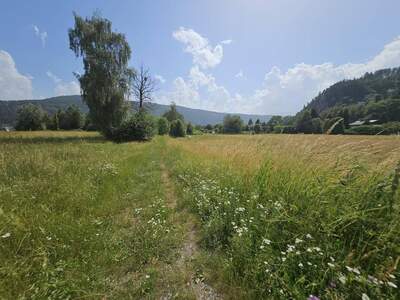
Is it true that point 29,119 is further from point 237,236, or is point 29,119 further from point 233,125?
point 237,236

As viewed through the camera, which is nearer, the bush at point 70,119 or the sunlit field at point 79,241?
the sunlit field at point 79,241

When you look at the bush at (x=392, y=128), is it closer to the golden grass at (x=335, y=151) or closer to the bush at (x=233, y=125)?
the golden grass at (x=335, y=151)

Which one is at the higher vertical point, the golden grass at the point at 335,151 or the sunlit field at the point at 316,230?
the golden grass at the point at 335,151

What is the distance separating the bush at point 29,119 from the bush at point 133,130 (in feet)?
175

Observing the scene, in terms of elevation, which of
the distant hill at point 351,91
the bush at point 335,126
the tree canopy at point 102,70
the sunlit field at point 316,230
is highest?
the distant hill at point 351,91

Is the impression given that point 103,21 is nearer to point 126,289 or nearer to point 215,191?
point 215,191

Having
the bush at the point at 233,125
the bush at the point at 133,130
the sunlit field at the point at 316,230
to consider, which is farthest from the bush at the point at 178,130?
the sunlit field at the point at 316,230

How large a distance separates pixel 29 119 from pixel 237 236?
7923 centimetres

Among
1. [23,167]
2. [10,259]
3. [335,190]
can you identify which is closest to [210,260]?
[335,190]

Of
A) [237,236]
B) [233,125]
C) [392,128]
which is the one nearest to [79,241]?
[237,236]

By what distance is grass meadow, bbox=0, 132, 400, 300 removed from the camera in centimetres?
191

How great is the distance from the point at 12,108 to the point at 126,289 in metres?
222

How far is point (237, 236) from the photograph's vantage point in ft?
8.56

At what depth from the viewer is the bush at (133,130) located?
80.5ft
